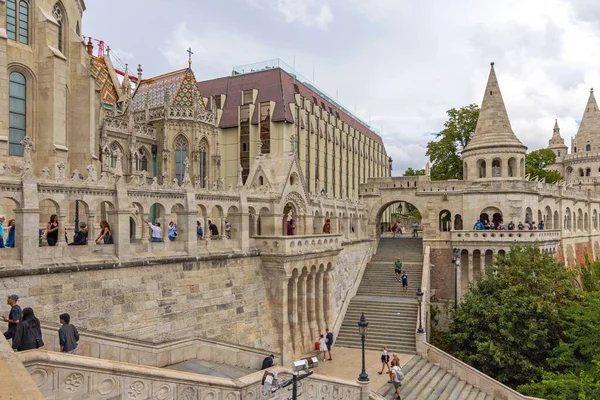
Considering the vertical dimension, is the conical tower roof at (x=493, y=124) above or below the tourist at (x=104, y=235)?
above

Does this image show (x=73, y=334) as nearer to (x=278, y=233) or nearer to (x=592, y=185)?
(x=278, y=233)

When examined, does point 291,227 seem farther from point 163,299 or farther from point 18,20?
point 18,20

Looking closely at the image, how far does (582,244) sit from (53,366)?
49084 millimetres

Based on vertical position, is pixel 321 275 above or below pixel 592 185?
below

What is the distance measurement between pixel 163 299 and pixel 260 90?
33.0 metres

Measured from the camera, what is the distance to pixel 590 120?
71.4 m

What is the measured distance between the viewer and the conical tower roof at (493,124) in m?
35.6

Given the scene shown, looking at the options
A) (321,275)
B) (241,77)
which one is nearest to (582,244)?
(321,275)

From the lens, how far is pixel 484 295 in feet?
85.6

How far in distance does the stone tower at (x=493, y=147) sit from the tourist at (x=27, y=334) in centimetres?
3317

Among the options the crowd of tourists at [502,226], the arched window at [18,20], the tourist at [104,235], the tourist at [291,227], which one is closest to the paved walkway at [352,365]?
the tourist at [291,227]

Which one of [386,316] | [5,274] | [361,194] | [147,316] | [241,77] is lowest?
[386,316]

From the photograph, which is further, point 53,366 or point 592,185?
point 592,185

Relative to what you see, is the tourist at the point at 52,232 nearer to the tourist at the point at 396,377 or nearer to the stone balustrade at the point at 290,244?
the stone balustrade at the point at 290,244
